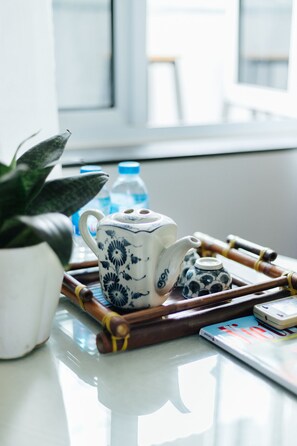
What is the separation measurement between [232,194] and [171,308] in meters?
0.97

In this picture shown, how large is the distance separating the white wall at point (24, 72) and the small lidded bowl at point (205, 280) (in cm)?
58

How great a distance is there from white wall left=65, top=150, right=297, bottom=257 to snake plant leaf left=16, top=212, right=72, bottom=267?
3.10ft

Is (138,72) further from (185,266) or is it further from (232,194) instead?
(185,266)

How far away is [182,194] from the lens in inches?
67.6

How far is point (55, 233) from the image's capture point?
0.66 m

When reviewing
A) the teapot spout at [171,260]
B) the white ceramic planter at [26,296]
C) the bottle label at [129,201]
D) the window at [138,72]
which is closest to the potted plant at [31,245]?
the white ceramic planter at [26,296]

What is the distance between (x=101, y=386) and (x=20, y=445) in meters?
0.14

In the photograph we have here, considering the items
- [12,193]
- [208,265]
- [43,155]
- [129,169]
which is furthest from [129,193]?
[12,193]

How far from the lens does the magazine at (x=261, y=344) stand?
2.49ft

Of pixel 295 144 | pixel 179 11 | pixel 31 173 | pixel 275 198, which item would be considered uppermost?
pixel 179 11

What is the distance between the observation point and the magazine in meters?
0.76

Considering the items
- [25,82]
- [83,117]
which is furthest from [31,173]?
[83,117]

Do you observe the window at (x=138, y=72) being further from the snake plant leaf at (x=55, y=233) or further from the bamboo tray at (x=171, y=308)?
the snake plant leaf at (x=55, y=233)

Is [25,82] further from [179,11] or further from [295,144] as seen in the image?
[179,11]
